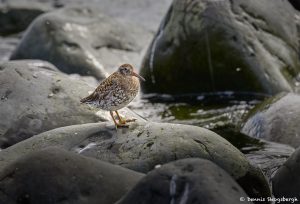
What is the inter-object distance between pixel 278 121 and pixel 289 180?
83.9 inches

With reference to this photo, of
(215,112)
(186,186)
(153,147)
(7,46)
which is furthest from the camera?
(7,46)

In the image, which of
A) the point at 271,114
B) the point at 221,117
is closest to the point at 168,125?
the point at 271,114

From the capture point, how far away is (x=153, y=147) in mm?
6434

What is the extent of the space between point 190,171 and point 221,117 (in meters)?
4.76

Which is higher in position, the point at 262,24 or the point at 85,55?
the point at 262,24

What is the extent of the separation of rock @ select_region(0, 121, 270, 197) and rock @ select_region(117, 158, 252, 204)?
3.69 feet

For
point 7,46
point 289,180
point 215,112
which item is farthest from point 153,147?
point 7,46

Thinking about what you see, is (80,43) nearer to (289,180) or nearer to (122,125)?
(122,125)

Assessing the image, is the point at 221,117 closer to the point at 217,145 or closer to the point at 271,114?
the point at 271,114

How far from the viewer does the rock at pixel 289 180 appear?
6215 mm

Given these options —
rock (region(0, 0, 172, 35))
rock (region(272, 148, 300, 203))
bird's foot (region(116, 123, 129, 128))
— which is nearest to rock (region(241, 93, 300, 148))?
rock (region(272, 148, 300, 203))

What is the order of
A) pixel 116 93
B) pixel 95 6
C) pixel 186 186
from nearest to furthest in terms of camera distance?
1. pixel 186 186
2. pixel 116 93
3. pixel 95 6

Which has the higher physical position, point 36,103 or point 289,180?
point 289,180

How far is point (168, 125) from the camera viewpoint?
6707mm
